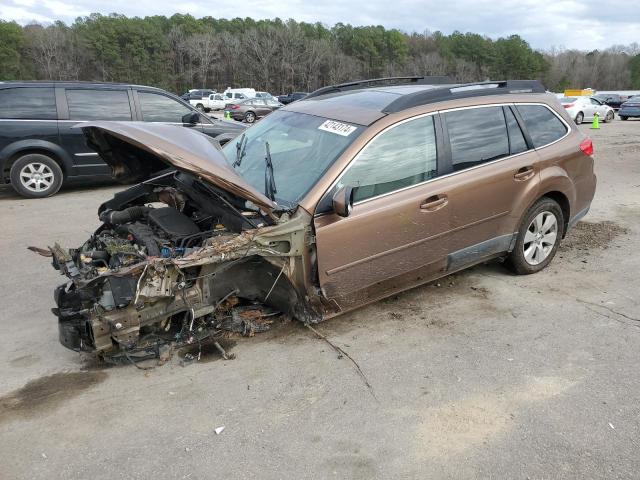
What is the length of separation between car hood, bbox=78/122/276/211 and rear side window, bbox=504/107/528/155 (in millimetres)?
2374

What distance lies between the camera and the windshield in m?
3.72

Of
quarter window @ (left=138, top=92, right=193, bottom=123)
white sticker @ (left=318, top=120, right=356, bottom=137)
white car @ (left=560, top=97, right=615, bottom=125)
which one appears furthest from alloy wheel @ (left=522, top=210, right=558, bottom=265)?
white car @ (left=560, top=97, right=615, bottom=125)

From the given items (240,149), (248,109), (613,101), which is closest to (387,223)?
(240,149)

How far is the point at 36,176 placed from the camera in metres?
8.30

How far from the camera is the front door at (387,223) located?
3576 mm

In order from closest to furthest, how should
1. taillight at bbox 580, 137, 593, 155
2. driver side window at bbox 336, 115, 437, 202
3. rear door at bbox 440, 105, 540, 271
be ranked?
driver side window at bbox 336, 115, 437, 202
rear door at bbox 440, 105, 540, 271
taillight at bbox 580, 137, 593, 155

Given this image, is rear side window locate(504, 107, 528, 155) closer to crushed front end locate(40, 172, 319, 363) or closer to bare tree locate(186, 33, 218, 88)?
crushed front end locate(40, 172, 319, 363)

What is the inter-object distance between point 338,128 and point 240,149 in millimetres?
1016

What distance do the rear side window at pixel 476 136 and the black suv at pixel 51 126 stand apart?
14.4 ft

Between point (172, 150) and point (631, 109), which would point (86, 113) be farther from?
point (631, 109)

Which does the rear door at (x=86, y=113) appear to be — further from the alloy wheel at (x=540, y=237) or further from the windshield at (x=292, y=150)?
the alloy wheel at (x=540, y=237)

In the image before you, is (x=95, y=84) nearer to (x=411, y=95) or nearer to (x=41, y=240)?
(x=41, y=240)

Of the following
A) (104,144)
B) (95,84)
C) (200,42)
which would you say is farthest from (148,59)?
(104,144)

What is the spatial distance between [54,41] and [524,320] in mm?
88974
